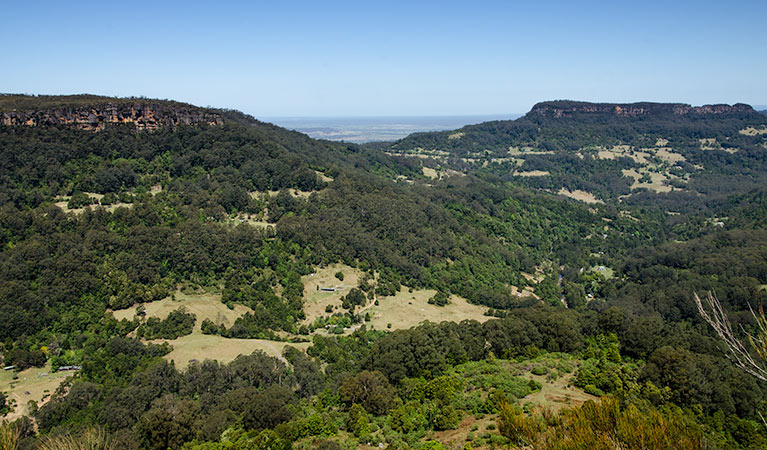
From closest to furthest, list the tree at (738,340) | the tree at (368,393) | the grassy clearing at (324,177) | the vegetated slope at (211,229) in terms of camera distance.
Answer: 1. the tree at (738,340)
2. the tree at (368,393)
3. the vegetated slope at (211,229)
4. the grassy clearing at (324,177)

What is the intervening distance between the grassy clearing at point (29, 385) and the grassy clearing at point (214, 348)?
11599 mm

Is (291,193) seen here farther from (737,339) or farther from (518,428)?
(737,339)

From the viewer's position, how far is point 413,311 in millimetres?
81000

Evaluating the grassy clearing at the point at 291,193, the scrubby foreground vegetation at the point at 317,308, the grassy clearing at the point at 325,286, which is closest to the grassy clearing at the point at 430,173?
the scrubby foreground vegetation at the point at 317,308

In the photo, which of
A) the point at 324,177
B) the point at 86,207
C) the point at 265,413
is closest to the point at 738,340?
the point at 265,413

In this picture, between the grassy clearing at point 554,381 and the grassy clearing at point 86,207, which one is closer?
the grassy clearing at point 554,381

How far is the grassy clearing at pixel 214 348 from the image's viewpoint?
5684 centimetres

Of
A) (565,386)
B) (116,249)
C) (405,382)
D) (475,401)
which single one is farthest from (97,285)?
(565,386)

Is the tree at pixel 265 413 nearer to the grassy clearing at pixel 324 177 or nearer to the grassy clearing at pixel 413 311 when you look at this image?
the grassy clearing at pixel 413 311

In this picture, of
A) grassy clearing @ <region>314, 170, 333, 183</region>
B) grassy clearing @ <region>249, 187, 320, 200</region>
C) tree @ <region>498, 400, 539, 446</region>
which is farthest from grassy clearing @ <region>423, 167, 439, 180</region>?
tree @ <region>498, 400, 539, 446</region>

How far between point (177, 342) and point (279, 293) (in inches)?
768

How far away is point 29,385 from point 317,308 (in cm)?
3825

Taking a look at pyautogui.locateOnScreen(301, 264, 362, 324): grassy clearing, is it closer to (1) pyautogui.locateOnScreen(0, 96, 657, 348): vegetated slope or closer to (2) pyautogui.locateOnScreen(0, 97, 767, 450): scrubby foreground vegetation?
(2) pyautogui.locateOnScreen(0, 97, 767, 450): scrubby foreground vegetation

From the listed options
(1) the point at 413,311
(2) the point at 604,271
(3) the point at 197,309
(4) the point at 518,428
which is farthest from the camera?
(2) the point at 604,271
